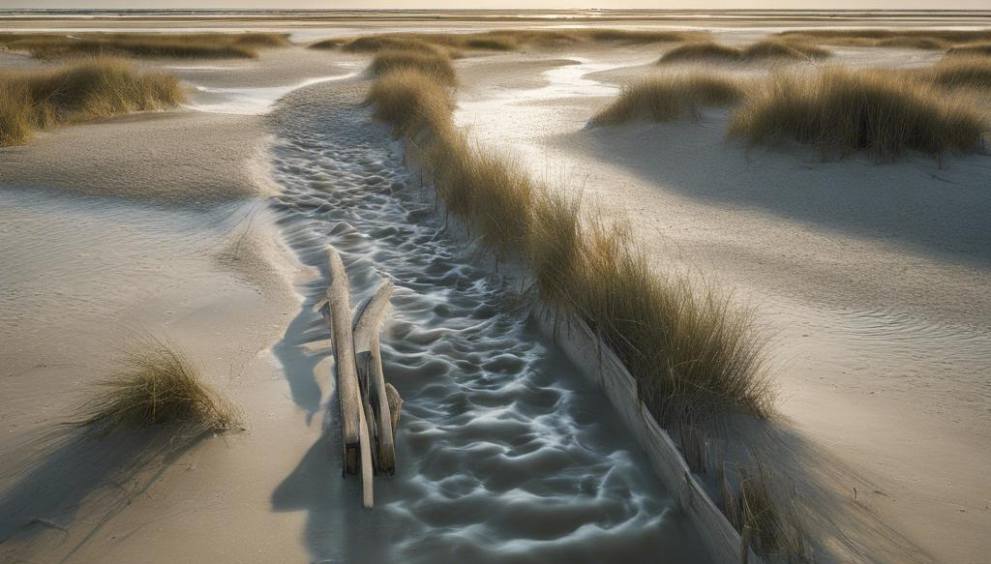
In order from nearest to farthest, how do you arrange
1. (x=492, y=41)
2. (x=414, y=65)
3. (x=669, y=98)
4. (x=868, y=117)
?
(x=868, y=117)
(x=669, y=98)
(x=414, y=65)
(x=492, y=41)

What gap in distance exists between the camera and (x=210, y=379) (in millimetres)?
3637

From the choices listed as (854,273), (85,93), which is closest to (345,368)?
(854,273)

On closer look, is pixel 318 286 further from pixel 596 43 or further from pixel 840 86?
pixel 596 43

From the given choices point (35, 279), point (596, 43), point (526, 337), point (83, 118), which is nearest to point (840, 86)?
point (526, 337)

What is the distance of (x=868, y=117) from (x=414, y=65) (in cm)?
1121

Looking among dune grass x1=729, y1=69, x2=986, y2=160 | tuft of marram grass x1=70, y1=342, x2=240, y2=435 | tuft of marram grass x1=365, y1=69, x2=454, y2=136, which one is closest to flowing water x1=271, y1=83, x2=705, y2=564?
tuft of marram grass x1=70, y1=342, x2=240, y2=435

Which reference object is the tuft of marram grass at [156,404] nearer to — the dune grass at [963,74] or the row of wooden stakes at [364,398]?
the row of wooden stakes at [364,398]

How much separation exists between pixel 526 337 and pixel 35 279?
127 inches

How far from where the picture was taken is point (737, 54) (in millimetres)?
22578

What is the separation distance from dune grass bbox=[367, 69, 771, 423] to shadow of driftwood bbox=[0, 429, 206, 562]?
192cm

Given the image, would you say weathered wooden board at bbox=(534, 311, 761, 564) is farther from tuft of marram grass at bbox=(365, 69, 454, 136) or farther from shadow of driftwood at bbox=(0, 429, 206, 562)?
tuft of marram grass at bbox=(365, 69, 454, 136)

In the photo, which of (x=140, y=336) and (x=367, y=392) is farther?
(x=140, y=336)

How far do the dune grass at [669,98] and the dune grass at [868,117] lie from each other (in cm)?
173

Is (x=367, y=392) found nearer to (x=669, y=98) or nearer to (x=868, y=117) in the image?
(x=868, y=117)
